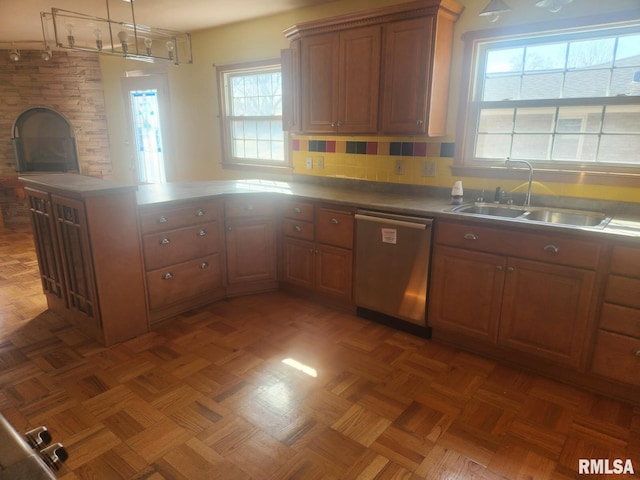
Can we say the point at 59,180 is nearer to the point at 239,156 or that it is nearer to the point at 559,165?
the point at 239,156

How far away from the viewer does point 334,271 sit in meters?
3.03

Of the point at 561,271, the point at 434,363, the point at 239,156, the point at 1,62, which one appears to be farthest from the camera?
the point at 1,62

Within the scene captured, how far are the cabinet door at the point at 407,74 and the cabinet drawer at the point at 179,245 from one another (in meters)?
1.53

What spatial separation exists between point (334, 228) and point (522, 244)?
1.25m

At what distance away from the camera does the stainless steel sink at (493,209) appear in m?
2.54

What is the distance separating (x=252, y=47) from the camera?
12.8 feet

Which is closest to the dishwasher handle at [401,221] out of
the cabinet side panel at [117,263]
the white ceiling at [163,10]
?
the cabinet side panel at [117,263]

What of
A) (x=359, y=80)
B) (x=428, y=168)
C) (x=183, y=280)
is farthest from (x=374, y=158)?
(x=183, y=280)

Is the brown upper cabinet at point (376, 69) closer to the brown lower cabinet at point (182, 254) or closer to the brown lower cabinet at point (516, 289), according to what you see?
the brown lower cabinet at point (516, 289)

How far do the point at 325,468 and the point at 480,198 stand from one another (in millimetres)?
1975

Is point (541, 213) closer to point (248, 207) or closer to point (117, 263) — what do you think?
point (248, 207)

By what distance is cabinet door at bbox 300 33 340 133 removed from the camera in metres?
2.98

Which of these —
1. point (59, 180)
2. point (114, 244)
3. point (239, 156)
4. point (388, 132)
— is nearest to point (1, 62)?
point (239, 156)

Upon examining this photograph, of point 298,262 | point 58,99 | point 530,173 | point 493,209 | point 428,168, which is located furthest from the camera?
point 58,99
